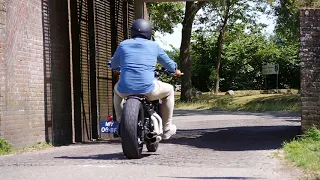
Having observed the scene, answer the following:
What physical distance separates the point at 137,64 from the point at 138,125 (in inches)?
31.9

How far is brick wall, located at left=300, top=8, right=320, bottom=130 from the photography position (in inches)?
380

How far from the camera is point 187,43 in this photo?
105 ft

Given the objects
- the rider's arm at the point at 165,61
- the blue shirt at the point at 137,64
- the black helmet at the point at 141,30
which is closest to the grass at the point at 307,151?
the rider's arm at the point at 165,61

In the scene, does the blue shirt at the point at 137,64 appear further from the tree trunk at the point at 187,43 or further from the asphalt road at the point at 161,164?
the tree trunk at the point at 187,43

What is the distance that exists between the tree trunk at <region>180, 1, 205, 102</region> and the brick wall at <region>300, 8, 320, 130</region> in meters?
21.9

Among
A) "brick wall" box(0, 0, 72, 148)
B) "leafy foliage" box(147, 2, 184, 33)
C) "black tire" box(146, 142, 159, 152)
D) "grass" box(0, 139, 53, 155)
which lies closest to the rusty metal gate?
"brick wall" box(0, 0, 72, 148)

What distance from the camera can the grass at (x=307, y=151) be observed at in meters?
6.77

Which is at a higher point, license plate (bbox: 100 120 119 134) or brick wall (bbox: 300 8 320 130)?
brick wall (bbox: 300 8 320 130)

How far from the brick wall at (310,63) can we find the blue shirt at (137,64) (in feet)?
9.77

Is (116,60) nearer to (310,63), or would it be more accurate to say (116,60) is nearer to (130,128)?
(130,128)

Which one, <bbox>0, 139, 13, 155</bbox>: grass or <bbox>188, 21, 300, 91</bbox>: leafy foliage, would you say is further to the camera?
<bbox>188, 21, 300, 91</bbox>: leafy foliage

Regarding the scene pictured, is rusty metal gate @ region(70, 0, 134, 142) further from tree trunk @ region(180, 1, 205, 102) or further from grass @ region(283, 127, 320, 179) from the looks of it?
tree trunk @ region(180, 1, 205, 102)

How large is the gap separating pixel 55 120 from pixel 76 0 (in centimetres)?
249

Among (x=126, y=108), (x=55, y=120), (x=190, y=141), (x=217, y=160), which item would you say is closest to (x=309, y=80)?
(x=190, y=141)
